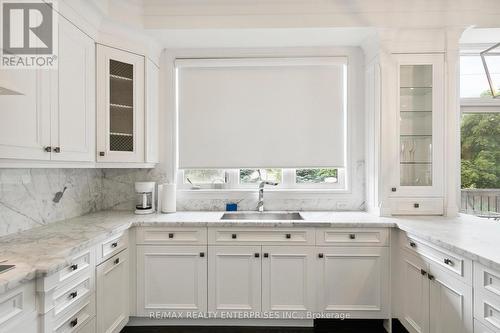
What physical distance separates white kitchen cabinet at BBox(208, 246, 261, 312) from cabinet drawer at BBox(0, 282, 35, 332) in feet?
3.86

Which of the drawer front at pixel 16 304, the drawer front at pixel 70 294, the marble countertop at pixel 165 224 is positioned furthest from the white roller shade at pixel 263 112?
the drawer front at pixel 16 304

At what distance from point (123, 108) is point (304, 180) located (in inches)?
72.0

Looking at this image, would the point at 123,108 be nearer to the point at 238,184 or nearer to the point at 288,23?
the point at 238,184

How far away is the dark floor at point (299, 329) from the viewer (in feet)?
7.38

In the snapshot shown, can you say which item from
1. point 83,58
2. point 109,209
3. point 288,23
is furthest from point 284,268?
point 83,58

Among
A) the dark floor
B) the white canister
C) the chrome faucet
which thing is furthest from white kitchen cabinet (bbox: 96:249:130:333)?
the chrome faucet

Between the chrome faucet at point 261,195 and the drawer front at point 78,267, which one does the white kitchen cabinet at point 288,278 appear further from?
the drawer front at point 78,267

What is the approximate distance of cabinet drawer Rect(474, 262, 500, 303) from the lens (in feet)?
4.30

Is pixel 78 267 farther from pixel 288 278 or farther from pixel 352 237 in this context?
pixel 352 237

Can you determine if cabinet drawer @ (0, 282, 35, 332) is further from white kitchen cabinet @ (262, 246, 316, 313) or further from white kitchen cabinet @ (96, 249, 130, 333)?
white kitchen cabinet @ (262, 246, 316, 313)

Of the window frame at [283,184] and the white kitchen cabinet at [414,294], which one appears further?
the window frame at [283,184]

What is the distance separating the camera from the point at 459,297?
1.54m

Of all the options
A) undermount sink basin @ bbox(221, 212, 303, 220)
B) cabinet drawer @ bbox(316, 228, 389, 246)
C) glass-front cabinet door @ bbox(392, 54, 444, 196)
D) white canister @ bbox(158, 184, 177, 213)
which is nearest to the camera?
cabinet drawer @ bbox(316, 228, 389, 246)

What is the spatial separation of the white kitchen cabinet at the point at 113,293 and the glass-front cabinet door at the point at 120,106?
0.83 metres
